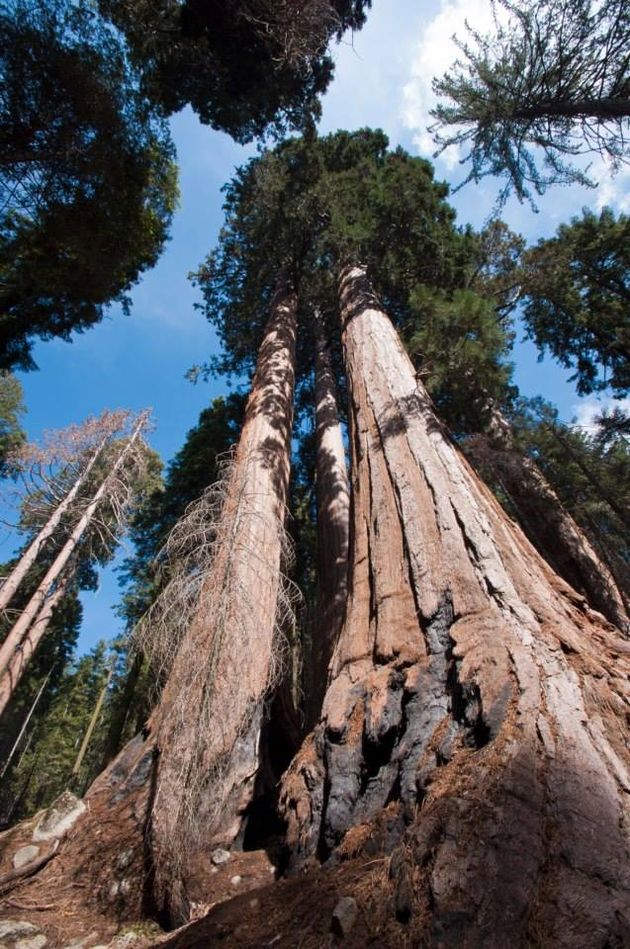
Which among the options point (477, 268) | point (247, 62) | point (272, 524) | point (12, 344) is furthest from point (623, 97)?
point (12, 344)

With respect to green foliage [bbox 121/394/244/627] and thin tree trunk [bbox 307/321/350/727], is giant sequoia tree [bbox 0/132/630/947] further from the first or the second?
green foliage [bbox 121/394/244/627]

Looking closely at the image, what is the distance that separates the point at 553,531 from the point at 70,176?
8.41m

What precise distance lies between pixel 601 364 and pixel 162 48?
32.6 feet

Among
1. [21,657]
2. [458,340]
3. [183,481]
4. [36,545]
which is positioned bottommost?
[21,657]

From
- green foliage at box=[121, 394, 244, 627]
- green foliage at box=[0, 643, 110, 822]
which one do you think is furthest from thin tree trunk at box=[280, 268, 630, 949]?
green foliage at box=[0, 643, 110, 822]

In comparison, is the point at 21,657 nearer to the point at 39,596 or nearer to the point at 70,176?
the point at 39,596

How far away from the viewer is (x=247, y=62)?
715 cm

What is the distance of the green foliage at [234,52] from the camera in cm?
652

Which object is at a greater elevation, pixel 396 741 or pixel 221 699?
pixel 221 699

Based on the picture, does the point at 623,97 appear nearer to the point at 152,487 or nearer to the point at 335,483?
the point at 335,483

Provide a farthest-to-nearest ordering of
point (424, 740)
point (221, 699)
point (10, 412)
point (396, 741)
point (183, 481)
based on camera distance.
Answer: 1. point (10, 412)
2. point (183, 481)
3. point (221, 699)
4. point (396, 741)
5. point (424, 740)

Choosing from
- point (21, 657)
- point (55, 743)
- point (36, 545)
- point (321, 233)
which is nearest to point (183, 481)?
point (36, 545)

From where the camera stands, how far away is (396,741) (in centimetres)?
208

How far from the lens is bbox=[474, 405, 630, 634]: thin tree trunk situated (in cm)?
574
